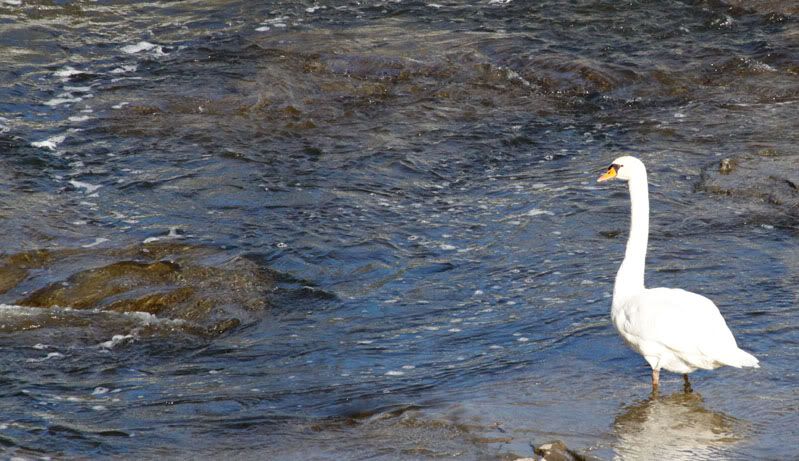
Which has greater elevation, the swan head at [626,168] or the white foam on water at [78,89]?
the swan head at [626,168]

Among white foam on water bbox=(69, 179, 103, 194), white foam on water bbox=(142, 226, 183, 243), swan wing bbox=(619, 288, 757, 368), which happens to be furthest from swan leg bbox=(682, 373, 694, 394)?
white foam on water bbox=(69, 179, 103, 194)

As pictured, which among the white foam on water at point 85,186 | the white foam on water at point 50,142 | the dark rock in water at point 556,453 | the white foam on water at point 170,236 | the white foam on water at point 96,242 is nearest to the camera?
the dark rock in water at point 556,453

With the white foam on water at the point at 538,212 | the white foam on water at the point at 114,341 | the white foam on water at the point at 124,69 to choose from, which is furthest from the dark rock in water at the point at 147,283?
the white foam on water at the point at 124,69

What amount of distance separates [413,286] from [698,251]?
2361 mm

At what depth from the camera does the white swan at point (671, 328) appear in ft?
20.5

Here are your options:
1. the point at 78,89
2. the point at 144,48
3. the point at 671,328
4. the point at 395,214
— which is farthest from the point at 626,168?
the point at 144,48

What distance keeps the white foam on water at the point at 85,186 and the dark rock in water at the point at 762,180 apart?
5821mm

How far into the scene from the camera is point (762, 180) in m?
10.7

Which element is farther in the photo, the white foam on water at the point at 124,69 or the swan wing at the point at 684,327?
the white foam on water at the point at 124,69

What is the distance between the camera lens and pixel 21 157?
1138 centimetres

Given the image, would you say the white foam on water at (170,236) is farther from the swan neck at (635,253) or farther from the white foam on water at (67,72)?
the white foam on water at (67,72)

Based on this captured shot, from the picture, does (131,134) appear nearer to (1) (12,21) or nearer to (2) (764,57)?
(1) (12,21)

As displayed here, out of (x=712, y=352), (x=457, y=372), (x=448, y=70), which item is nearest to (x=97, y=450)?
(x=457, y=372)

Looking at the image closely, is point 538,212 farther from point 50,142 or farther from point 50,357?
point 50,142
